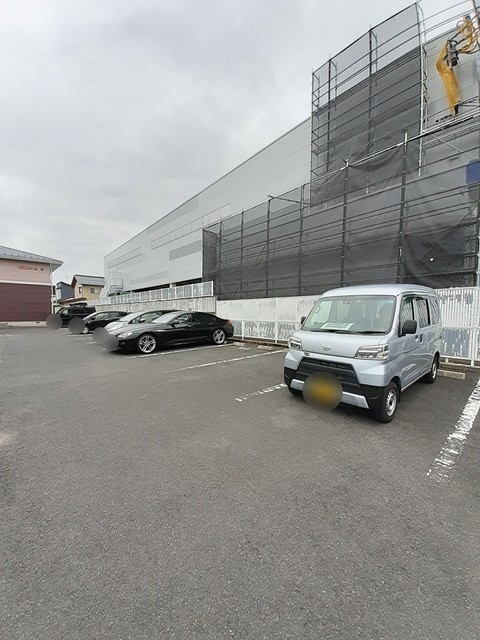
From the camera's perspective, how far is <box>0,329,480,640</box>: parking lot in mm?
1382

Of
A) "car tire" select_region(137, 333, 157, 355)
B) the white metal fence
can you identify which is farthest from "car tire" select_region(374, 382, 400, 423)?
the white metal fence

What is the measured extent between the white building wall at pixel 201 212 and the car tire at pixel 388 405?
13.8 m

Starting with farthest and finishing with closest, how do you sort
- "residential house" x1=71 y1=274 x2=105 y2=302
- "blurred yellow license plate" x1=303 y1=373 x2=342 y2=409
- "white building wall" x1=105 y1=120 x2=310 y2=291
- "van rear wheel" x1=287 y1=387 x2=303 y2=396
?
"residential house" x1=71 y1=274 x2=105 y2=302, "white building wall" x1=105 y1=120 x2=310 y2=291, "van rear wheel" x1=287 y1=387 x2=303 y2=396, "blurred yellow license plate" x1=303 y1=373 x2=342 y2=409

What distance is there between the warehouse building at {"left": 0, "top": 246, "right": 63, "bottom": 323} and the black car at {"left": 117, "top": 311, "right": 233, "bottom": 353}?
17668mm

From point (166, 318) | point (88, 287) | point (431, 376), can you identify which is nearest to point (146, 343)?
point (166, 318)

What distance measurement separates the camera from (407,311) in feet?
13.8

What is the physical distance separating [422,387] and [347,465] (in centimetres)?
329

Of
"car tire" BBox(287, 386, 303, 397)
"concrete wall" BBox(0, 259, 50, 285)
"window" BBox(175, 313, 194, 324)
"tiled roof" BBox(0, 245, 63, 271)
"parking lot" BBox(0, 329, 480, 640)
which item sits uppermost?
"tiled roof" BBox(0, 245, 63, 271)

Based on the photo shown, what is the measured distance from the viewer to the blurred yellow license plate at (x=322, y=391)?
149 inches

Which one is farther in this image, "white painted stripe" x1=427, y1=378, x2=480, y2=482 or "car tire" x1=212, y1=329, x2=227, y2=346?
"car tire" x1=212, y1=329, x2=227, y2=346

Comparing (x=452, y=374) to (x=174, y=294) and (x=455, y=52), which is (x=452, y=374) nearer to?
(x=455, y=52)

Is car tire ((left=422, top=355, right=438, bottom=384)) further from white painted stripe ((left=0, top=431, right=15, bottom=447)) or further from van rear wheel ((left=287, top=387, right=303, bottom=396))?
white painted stripe ((left=0, top=431, right=15, bottom=447))

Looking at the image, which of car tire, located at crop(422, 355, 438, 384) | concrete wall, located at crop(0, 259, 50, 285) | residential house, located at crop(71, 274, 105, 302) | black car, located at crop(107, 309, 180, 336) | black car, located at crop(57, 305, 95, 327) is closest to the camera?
car tire, located at crop(422, 355, 438, 384)

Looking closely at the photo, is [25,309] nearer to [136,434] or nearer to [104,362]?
[104,362]
